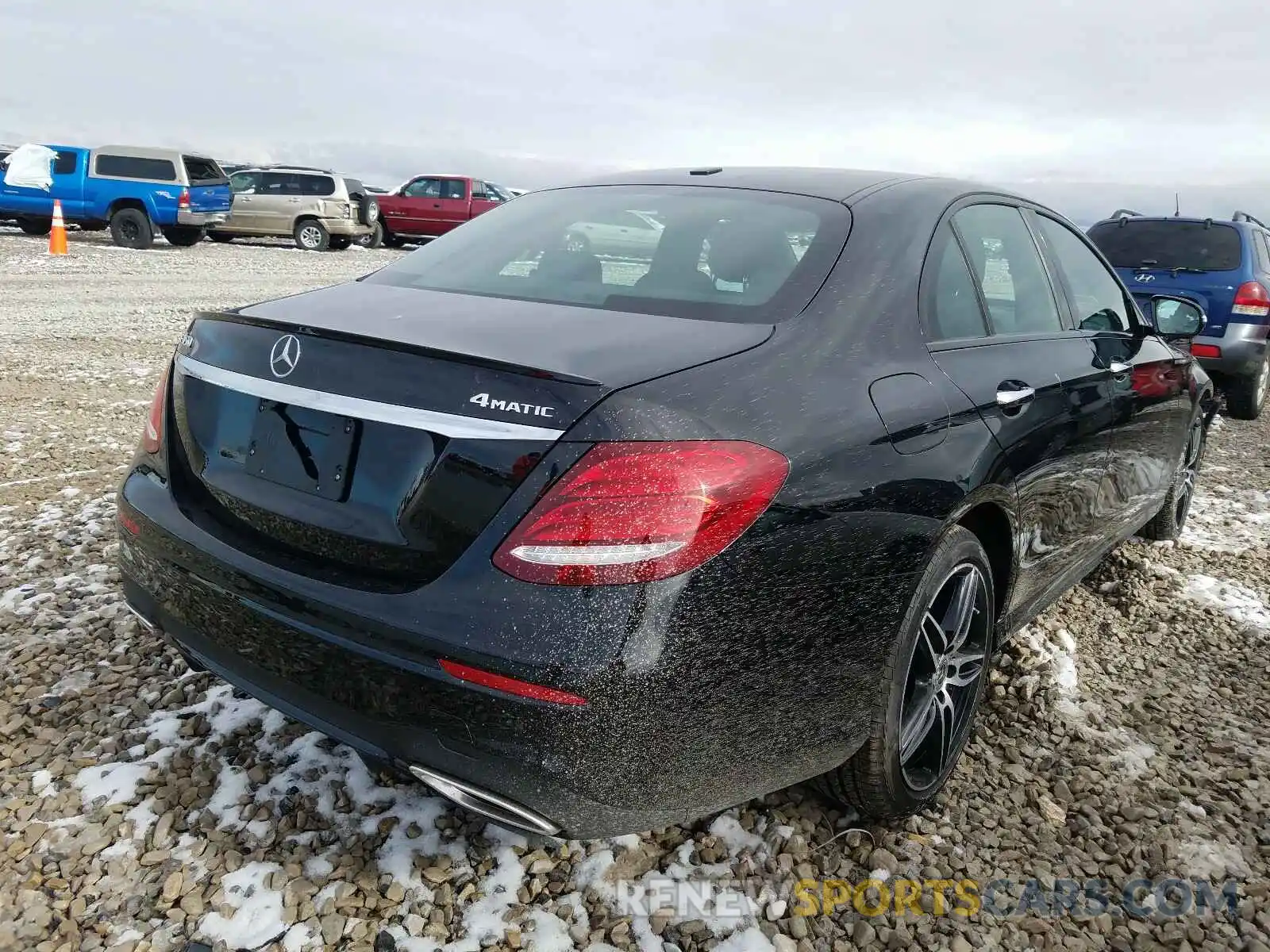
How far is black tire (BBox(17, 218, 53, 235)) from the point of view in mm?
18422

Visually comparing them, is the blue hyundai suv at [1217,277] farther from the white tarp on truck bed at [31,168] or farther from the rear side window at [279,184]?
the white tarp on truck bed at [31,168]

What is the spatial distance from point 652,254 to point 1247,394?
275 inches

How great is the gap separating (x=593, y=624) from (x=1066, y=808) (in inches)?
64.6

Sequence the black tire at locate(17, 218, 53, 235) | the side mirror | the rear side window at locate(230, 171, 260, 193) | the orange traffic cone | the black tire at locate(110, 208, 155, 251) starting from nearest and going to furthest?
the side mirror, the orange traffic cone, the black tire at locate(110, 208, 155, 251), the black tire at locate(17, 218, 53, 235), the rear side window at locate(230, 171, 260, 193)

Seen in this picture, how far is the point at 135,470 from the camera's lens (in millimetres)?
2264

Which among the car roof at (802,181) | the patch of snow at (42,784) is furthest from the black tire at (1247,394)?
the patch of snow at (42,784)

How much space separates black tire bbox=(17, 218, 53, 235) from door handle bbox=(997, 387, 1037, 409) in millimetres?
20401

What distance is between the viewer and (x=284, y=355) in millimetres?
1887

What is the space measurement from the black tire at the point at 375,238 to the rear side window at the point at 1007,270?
63.6 ft

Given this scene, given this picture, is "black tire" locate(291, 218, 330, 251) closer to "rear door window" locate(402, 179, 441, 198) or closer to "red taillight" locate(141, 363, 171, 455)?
"rear door window" locate(402, 179, 441, 198)

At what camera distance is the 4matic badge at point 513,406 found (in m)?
1.61

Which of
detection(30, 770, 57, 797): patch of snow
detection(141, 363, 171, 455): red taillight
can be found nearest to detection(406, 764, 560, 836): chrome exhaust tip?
detection(141, 363, 171, 455): red taillight

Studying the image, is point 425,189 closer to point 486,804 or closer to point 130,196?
point 130,196

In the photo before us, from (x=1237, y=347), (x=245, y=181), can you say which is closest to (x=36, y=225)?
(x=245, y=181)
